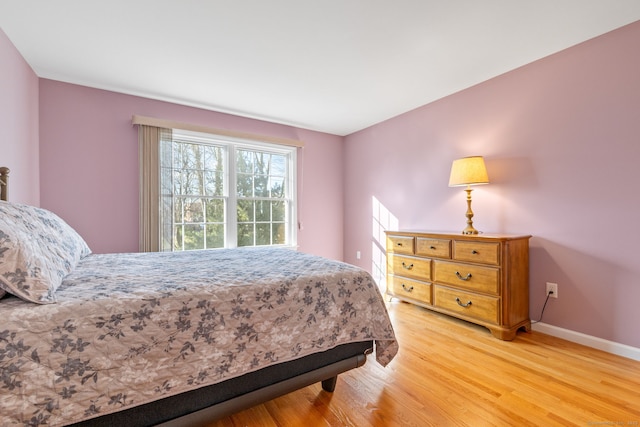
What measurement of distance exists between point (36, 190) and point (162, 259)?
1675 millimetres

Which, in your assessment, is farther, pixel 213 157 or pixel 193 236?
pixel 213 157

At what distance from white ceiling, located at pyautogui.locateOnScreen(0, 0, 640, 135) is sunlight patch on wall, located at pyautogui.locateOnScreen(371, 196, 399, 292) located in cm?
156

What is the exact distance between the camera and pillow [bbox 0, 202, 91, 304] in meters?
0.94

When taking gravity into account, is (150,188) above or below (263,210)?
above

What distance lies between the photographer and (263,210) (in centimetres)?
396

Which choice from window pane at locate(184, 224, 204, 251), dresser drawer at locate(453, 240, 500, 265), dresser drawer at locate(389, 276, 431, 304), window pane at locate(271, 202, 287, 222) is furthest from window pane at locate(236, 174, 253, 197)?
dresser drawer at locate(453, 240, 500, 265)

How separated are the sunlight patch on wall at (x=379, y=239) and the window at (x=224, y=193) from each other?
1.19 m

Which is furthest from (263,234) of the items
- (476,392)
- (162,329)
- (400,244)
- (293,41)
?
(476,392)

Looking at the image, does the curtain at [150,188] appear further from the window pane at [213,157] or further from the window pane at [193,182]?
the window pane at [213,157]

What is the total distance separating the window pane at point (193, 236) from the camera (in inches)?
133

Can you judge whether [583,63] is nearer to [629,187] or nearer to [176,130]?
[629,187]

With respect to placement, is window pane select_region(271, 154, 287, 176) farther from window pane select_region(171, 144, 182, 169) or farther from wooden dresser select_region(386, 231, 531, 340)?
wooden dresser select_region(386, 231, 531, 340)

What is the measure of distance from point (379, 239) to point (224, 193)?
225cm

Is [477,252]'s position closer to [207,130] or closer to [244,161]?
[244,161]
